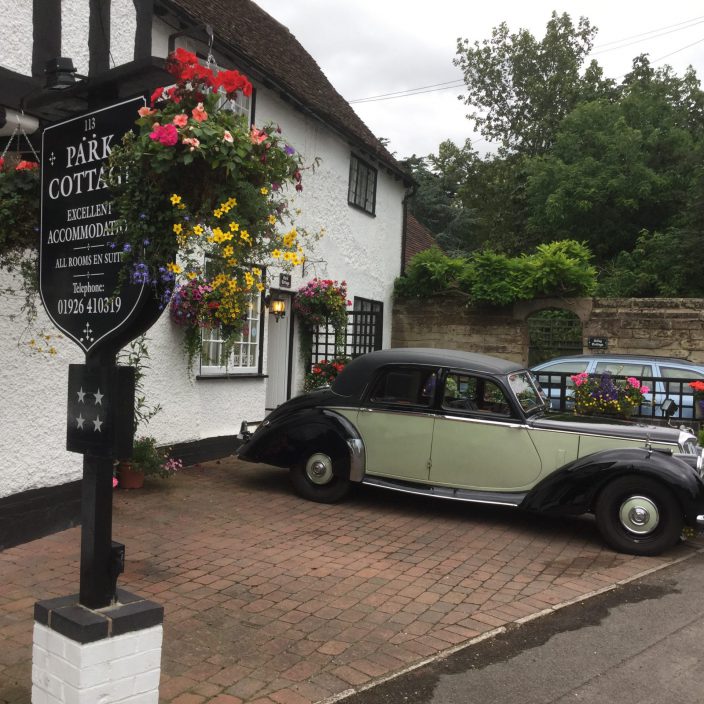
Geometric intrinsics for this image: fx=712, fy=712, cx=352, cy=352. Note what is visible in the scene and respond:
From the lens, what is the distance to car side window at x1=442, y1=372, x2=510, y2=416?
6.77 meters

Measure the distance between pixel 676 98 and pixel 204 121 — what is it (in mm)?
30622

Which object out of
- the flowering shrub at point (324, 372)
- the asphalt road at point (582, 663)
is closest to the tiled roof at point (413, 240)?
the flowering shrub at point (324, 372)

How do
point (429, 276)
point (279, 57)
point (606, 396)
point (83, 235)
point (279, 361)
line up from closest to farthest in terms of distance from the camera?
point (83, 235) < point (606, 396) < point (279, 361) < point (279, 57) < point (429, 276)

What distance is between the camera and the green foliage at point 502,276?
541 inches

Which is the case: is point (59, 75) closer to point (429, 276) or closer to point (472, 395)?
point (472, 395)

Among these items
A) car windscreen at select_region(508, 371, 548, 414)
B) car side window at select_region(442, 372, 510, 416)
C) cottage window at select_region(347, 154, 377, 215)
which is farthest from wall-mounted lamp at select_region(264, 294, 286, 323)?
car windscreen at select_region(508, 371, 548, 414)

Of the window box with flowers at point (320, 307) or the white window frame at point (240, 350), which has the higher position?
the window box with flowers at point (320, 307)

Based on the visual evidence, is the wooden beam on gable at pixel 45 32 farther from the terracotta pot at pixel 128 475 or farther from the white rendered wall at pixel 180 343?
the terracotta pot at pixel 128 475

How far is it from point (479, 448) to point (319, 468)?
1676 millimetres

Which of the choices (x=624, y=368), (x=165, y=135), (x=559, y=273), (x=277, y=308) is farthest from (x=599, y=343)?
(x=165, y=135)

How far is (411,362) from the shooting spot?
282 inches

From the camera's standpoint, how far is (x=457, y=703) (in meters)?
3.45

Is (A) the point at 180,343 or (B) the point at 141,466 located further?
(A) the point at 180,343

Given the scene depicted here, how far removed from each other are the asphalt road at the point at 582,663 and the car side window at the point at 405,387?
8.63 ft
